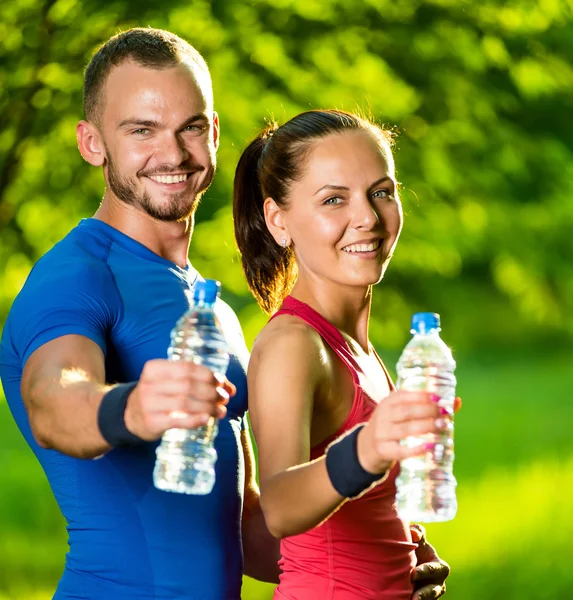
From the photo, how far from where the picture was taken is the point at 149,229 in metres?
2.40

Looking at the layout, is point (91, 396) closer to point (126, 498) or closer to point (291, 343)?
point (291, 343)

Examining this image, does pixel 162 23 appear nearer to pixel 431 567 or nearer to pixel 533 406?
pixel 431 567

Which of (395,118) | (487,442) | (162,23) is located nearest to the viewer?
(162,23)

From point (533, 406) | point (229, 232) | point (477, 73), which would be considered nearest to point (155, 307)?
point (229, 232)

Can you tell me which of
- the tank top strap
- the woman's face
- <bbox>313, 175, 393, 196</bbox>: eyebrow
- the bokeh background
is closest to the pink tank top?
the tank top strap

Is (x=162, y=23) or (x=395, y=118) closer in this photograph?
(x=162, y=23)

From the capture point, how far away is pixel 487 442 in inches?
325

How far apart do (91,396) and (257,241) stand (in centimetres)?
75

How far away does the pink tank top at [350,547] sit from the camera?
6.43 ft

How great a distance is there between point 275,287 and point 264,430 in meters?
0.58

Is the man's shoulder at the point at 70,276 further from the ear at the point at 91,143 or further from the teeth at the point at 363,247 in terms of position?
the teeth at the point at 363,247

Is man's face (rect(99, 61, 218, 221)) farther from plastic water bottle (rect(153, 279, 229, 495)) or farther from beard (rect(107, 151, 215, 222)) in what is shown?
plastic water bottle (rect(153, 279, 229, 495))

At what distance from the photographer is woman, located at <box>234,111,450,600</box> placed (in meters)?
1.83

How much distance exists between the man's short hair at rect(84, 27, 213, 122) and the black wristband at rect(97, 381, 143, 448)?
37.8 inches
